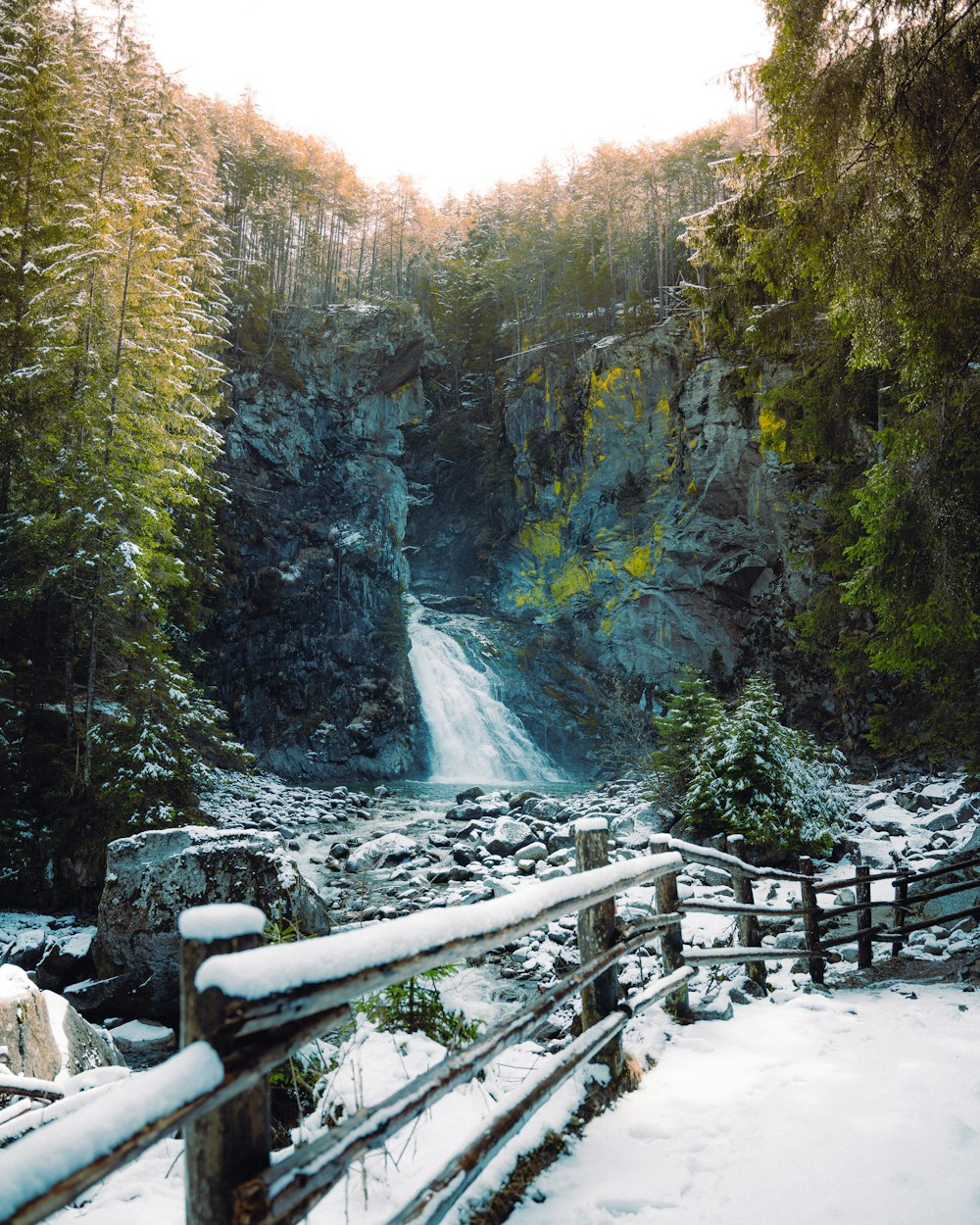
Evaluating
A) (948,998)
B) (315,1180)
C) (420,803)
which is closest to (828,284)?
(948,998)

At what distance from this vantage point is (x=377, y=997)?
3.80 m

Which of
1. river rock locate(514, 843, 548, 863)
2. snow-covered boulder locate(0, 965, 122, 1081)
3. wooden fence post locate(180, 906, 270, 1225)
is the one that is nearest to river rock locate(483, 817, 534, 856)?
river rock locate(514, 843, 548, 863)

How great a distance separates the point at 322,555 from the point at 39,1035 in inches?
1032

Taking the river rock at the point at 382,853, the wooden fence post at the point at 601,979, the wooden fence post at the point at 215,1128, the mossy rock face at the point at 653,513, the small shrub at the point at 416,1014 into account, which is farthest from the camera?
the mossy rock face at the point at 653,513

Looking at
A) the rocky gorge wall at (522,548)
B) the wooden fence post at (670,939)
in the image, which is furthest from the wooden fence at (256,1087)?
the rocky gorge wall at (522,548)

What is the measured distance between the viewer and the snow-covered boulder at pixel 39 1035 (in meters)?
3.78

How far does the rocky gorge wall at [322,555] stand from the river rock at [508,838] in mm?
13070

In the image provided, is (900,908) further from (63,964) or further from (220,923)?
(63,964)

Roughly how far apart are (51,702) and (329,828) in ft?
21.6

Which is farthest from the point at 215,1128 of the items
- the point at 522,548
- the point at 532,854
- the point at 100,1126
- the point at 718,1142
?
the point at 522,548

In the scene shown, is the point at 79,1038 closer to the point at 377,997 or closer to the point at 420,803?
the point at 377,997

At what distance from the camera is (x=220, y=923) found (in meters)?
1.50

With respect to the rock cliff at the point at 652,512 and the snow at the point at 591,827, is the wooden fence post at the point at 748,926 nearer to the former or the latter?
the snow at the point at 591,827

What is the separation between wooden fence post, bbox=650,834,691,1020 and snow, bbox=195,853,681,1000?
72.4 inches
